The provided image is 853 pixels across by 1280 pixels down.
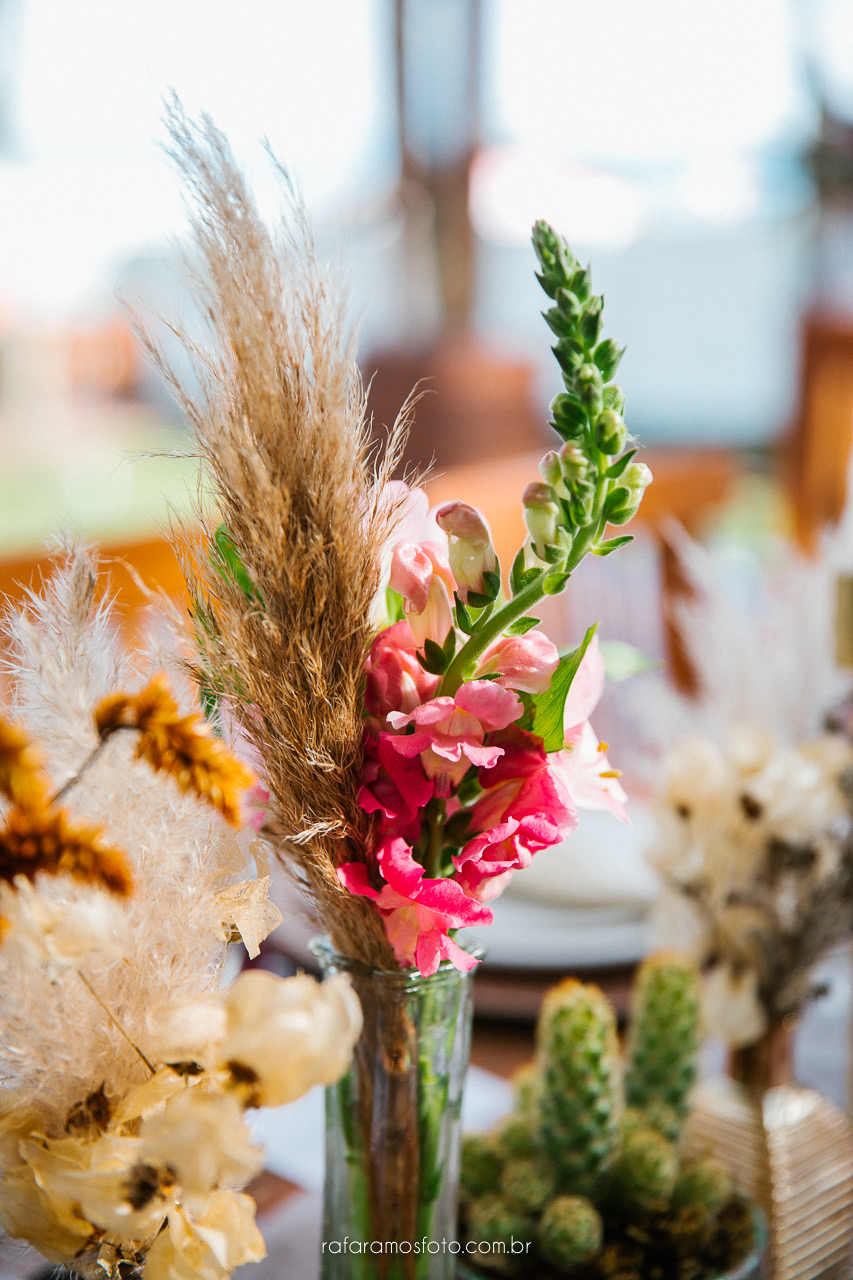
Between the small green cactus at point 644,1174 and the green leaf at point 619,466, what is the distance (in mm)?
346

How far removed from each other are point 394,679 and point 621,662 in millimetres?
156

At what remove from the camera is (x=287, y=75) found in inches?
233

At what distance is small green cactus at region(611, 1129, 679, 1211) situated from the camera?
0.57 m

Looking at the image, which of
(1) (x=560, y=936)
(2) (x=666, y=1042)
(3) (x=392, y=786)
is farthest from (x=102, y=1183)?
(1) (x=560, y=936)

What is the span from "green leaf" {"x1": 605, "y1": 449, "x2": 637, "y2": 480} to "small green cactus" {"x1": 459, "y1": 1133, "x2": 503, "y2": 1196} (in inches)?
14.2

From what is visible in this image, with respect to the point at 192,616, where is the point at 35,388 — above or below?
below

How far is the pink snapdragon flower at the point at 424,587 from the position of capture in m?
0.41

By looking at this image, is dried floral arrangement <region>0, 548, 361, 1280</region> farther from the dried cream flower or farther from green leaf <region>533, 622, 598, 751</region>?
the dried cream flower

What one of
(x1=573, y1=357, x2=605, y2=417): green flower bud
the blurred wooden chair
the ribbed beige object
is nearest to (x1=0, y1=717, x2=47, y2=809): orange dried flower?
(x1=573, y1=357, x2=605, y2=417): green flower bud

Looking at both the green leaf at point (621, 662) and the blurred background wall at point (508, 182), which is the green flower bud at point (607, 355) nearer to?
the green leaf at point (621, 662)

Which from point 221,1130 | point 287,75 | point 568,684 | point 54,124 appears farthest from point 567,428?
point 54,124

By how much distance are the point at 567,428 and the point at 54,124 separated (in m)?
7.14

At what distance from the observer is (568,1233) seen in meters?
0.53

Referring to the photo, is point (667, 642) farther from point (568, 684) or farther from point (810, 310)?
point (810, 310)
